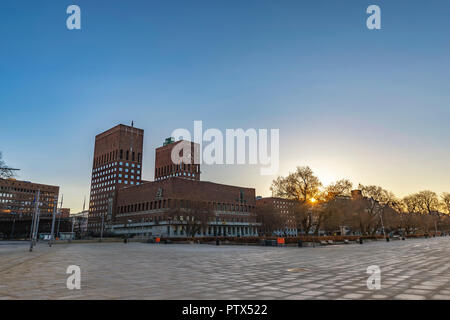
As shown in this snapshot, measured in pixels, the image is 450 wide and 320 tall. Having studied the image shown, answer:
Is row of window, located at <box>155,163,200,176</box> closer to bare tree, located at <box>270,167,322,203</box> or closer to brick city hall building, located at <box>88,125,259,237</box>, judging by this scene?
brick city hall building, located at <box>88,125,259,237</box>

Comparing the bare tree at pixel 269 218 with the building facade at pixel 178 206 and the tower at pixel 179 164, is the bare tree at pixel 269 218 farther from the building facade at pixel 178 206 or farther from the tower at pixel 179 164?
the tower at pixel 179 164

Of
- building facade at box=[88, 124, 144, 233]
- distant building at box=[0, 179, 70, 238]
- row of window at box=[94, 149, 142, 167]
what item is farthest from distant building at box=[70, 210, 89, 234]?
row of window at box=[94, 149, 142, 167]

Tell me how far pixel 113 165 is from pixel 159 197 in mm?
64229

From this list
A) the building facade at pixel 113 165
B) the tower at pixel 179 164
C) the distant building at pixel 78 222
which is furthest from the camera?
the tower at pixel 179 164

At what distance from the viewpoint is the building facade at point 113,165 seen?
151 meters

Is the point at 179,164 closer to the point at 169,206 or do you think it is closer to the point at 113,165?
the point at 113,165

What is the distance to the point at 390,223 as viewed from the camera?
77000 millimetres

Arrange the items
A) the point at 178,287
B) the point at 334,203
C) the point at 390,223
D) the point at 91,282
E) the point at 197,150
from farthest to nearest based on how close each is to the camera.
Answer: the point at 197,150
the point at 390,223
the point at 334,203
the point at 91,282
the point at 178,287

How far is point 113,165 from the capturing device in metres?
154

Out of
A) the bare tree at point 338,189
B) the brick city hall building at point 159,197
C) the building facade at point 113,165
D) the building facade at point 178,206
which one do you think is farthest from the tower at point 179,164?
the bare tree at point 338,189

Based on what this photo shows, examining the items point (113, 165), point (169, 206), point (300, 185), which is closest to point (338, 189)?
point (300, 185)

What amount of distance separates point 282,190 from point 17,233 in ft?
343
